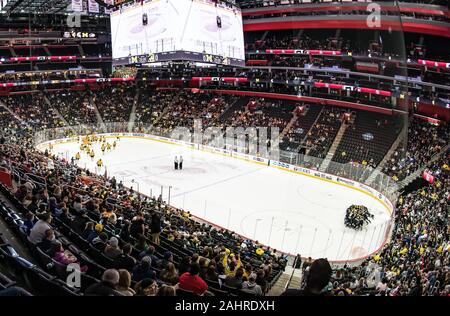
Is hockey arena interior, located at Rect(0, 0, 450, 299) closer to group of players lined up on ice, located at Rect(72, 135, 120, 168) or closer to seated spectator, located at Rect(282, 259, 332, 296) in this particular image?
seated spectator, located at Rect(282, 259, 332, 296)

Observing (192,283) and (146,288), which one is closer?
(146,288)

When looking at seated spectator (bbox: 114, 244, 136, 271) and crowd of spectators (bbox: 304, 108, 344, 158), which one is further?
crowd of spectators (bbox: 304, 108, 344, 158)

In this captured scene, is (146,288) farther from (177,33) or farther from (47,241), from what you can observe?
(177,33)

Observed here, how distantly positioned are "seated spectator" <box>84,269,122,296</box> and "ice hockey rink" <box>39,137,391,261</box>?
13.7 metres

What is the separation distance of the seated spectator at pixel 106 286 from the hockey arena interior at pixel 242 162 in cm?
3

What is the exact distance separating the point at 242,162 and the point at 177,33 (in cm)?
1247

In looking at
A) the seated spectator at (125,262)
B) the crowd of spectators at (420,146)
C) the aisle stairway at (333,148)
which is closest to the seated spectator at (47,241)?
the seated spectator at (125,262)

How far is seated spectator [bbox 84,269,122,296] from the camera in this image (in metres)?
3.79

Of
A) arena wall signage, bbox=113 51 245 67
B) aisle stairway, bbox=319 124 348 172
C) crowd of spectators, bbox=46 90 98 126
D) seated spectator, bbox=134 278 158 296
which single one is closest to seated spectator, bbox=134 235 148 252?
seated spectator, bbox=134 278 158 296

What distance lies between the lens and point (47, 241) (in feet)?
19.9

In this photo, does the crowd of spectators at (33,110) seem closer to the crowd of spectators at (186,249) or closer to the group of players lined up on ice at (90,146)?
the group of players lined up on ice at (90,146)

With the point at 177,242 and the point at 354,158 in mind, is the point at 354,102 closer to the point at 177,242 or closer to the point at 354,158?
the point at 354,158

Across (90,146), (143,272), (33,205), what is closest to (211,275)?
(143,272)

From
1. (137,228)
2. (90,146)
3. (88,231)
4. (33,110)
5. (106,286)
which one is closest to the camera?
(106,286)
